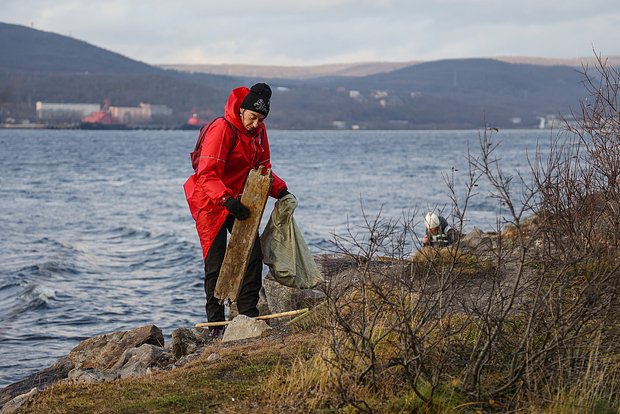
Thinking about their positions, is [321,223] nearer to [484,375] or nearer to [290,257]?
[290,257]

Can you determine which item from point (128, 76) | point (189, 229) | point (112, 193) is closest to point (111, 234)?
Answer: point (189, 229)

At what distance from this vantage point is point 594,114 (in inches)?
294

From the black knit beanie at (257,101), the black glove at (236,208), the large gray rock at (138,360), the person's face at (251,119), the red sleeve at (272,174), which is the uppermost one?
the black knit beanie at (257,101)


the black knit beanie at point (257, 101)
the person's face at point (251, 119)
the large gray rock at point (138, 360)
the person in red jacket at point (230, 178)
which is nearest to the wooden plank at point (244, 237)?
the person in red jacket at point (230, 178)

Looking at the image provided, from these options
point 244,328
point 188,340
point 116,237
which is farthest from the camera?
point 116,237

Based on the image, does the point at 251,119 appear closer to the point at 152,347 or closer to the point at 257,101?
the point at 257,101

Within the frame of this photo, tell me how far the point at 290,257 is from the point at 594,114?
2.57 meters

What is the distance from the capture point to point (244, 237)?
758 centimetres

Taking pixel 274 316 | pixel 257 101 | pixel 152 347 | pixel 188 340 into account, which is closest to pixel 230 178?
pixel 257 101

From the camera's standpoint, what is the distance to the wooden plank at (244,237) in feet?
24.7

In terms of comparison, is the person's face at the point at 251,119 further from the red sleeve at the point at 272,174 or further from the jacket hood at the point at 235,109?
the red sleeve at the point at 272,174

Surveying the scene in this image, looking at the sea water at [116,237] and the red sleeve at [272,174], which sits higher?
the red sleeve at [272,174]

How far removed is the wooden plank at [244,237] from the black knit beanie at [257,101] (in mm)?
475

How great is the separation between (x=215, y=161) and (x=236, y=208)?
14.9 inches
